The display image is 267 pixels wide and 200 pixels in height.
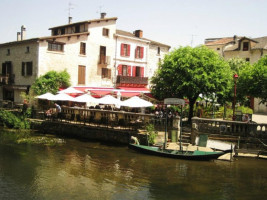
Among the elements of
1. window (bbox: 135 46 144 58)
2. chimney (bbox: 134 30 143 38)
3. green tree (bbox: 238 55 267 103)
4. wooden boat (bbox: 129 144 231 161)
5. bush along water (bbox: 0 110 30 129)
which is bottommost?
wooden boat (bbox: 129 144 231 161)

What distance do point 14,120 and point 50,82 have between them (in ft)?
19.5

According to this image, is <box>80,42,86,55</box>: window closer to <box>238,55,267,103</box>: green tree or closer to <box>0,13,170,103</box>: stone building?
<box>0,13,170,103</box>: stone building

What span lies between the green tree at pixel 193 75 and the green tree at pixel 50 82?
11374 millimetres

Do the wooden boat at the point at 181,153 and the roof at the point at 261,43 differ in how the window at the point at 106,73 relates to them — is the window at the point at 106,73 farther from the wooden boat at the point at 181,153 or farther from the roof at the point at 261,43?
the roof at the point at 261,43

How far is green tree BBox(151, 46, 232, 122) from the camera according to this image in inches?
1061

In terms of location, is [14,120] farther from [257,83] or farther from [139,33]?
[139,33]

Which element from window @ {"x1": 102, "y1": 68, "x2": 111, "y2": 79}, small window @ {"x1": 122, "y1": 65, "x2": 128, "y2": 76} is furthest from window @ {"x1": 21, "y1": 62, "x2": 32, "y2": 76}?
small window @ {"x1": 122, "y1": 65, "x2": 128, "y2": 76}

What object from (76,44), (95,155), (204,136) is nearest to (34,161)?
(95,155)

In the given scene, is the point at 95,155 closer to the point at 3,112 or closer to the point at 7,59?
the point at 3,112

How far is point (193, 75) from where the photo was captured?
26.9 metres

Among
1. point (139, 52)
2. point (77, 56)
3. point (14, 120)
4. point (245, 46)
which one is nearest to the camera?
point (14, 120)

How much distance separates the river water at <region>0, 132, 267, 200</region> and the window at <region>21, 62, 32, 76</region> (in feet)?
48.9

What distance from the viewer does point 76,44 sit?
36.4 m

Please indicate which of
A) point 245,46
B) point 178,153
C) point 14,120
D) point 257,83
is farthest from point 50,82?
point 245,46
